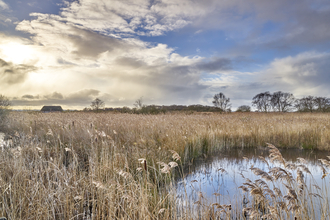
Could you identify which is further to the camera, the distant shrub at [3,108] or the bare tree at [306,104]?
the bare tree at [306,104]

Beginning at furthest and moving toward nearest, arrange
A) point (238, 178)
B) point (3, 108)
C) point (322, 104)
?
1. point (322, 104)
2. point (3, 108)
3. point (238, 178)

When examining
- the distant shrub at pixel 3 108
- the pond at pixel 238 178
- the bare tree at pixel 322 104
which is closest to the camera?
the pond at pixel 238 178

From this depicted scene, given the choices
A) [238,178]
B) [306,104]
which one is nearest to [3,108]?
[238,178]

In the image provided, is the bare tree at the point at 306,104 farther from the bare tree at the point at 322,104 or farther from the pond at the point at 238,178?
the pond at the point at 238,178

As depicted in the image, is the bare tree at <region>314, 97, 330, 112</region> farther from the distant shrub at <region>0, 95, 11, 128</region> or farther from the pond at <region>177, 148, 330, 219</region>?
the distant shrub at <region>0, 95, 11, 128</region>

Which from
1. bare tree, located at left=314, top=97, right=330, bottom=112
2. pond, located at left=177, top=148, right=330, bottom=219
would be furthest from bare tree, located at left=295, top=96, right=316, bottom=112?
pond, located at left=177, top=148, right=330, bottom=219

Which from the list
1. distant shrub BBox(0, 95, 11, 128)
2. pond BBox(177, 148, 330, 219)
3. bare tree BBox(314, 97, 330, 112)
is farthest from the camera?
bare tree BBox(314, 97, 330, 112)

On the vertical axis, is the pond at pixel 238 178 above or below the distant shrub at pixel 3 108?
below

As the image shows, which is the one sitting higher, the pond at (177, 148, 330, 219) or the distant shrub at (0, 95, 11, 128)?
the distant shrub at (0, 95, 11, 128)

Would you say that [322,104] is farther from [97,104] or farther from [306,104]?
[97,104]

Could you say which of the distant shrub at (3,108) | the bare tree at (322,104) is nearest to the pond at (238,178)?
the distant shrub at (3,108)

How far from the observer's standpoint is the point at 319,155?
7387 mm

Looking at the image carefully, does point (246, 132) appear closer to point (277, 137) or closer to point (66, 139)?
point (277, 137)

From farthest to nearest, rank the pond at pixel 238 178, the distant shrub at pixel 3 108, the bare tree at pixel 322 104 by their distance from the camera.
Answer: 1. the bare tree at pixel 322 104
2. the distant shrub at pixel 3 108
3. the pond at pixel 238 178
